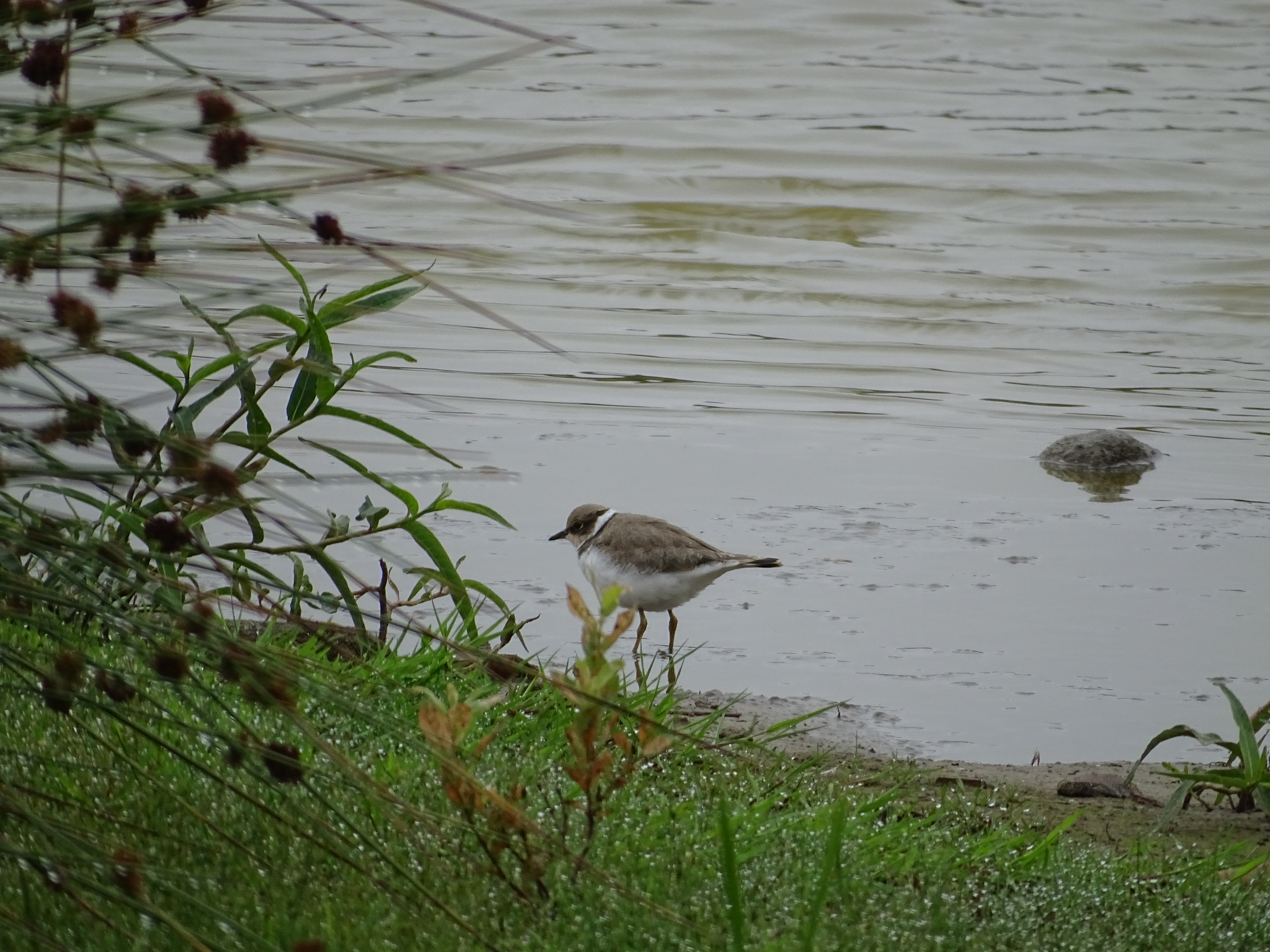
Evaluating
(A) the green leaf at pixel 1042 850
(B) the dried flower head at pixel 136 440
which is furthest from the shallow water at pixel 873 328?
(A) the green leaf at pixel 1042 850

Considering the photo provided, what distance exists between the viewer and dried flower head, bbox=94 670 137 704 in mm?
1961

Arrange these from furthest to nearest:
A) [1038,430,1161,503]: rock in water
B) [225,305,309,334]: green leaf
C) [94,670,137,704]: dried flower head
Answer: [1038,430,1161,503]: rock in water
[225,305,309,334]: green leaf
[94,670,137,704]: dried flower head

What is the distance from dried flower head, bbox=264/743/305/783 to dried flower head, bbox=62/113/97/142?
0.76m

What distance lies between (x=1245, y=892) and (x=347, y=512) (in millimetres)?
3950

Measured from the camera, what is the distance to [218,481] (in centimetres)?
167

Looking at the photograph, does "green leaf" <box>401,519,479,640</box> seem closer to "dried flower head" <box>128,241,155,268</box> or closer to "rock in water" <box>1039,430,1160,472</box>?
"dried flower head" <box>128,241,155,268</box>

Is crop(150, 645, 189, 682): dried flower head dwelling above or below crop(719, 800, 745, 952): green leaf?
above

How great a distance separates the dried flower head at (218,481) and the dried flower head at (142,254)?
1.17 feet

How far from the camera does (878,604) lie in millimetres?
5977

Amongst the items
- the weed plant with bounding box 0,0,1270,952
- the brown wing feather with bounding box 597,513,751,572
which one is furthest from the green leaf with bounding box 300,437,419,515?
the brown wing feather with bounding box 597,513,751,572

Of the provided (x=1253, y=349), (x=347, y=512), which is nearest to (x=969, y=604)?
(x=347, y=512)

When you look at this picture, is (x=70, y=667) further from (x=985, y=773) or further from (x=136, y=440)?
(x=985, y=773)

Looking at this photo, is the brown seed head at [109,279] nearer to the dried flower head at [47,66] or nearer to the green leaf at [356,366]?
the dried flower head at [47,66]

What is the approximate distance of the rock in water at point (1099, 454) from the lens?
7.90 m
